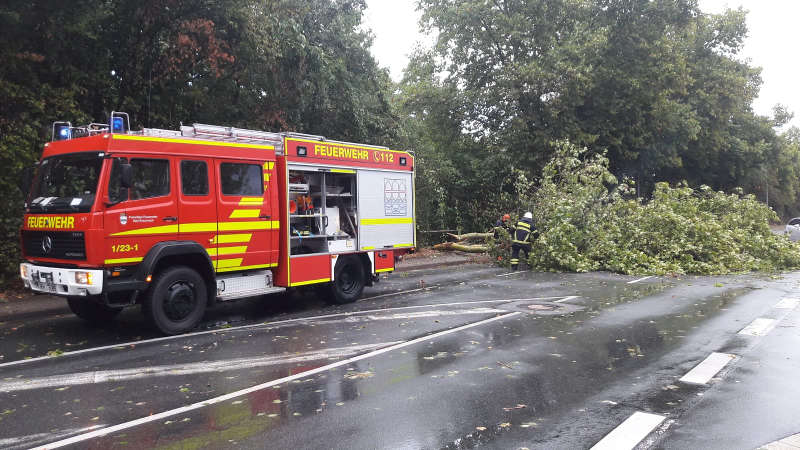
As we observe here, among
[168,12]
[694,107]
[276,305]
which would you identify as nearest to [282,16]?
[168,12]

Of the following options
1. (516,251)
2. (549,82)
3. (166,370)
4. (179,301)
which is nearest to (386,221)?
(179,301)

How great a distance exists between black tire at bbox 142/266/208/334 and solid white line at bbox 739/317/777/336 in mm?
7866

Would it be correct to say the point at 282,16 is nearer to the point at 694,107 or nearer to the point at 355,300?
the point at 355,300

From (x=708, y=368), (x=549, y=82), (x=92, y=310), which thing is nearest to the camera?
(x=708, y=368)

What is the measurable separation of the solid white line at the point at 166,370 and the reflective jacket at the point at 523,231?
33.6 feet

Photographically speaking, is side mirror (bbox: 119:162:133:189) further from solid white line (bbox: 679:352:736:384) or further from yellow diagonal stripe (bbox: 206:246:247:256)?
solid white line (bbox: 679:352:736:384)

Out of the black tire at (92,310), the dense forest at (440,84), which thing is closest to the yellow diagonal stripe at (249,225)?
the black tire at (92,310)

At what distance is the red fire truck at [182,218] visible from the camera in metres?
7.20

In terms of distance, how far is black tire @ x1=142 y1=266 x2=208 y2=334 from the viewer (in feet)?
24.8

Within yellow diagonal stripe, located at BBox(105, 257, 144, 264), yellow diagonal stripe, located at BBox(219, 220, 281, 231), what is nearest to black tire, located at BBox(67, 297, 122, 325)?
yellow diagonal stripe, located at BBox(105, 257, 144, 264)

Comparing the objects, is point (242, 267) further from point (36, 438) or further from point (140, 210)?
point (36, 438)

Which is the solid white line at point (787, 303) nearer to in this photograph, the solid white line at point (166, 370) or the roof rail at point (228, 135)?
the solid white line at point (166, 370)

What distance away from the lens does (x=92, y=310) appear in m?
8.66

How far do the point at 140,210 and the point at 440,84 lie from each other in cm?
2132
